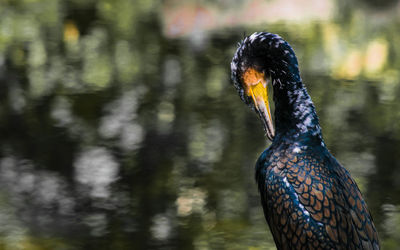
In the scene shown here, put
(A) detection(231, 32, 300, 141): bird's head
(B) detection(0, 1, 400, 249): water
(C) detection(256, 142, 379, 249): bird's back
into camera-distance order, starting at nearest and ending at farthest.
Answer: (C) detection(256, 142, 379, 249): bird's back < (A) detection(231, 32, 300, 141): bird's head < (B) detection(0, 1, 400, 249): water

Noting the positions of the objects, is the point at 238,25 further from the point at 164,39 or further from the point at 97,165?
the point at 97,165

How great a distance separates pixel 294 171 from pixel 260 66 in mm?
513

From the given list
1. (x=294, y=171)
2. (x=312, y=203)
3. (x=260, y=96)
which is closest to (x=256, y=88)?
(x=260, y=96)

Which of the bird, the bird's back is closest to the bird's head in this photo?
the bird

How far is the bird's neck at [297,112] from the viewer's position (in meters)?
2.87

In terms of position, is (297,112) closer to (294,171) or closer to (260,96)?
(260,96)

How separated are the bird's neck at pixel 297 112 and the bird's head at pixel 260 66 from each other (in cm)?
3

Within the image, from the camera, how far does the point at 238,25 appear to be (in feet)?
43.4

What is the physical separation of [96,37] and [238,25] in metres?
3.32

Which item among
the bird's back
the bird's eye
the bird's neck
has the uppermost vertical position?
the bird's eye

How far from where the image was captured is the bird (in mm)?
2684

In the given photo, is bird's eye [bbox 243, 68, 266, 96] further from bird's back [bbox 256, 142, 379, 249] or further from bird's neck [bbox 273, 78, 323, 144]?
bird's back [bbox 256, 142, 379, 249]

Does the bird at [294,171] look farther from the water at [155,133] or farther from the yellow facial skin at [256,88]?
the water at [155,133]

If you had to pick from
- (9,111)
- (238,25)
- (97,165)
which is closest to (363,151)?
(97,165)
